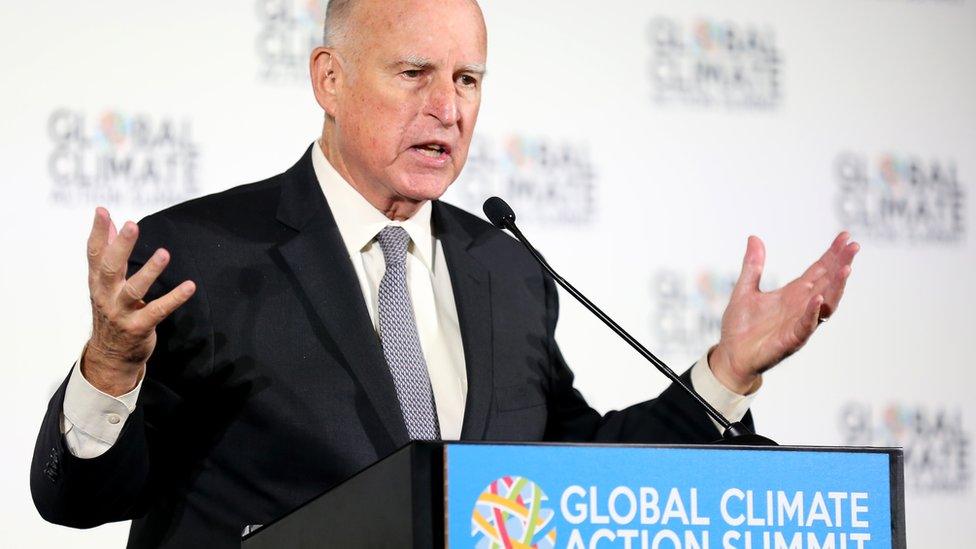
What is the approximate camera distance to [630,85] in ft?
10.2

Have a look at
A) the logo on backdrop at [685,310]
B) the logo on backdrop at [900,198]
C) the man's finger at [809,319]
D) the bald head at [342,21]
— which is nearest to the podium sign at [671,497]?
the man's finger at [809,319]

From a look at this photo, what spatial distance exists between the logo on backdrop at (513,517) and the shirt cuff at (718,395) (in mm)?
714

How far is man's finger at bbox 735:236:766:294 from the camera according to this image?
1.89 metres

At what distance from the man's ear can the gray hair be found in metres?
0.02

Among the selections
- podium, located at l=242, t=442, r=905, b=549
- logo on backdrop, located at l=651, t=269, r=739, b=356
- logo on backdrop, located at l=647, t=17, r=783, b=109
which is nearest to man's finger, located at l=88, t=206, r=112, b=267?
podium, located at l=242, t=442, r=905, b=549

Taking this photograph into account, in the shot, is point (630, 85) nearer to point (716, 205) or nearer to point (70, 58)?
point (716, 205)

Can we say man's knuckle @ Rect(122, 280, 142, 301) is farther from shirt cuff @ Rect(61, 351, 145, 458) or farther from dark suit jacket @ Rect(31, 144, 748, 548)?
dark suit jacket @ Rect(31, 144, 748, 548)

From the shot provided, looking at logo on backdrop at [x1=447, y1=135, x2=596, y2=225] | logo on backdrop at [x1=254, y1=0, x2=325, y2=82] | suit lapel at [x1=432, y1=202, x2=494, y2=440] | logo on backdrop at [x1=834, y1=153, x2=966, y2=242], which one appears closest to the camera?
suit lapel at [x1=432, y1=202, x2=494, y2=440]

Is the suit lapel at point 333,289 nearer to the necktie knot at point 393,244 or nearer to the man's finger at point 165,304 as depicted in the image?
the necktie knot at point 393,244

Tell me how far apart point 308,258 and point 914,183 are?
1934 mm

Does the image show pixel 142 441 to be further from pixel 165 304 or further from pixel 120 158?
pixel 120 158

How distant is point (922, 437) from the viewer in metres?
3.25

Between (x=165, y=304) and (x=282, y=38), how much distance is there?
1.37m

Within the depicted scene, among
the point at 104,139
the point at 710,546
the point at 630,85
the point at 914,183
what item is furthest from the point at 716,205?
the point at 710,546
